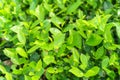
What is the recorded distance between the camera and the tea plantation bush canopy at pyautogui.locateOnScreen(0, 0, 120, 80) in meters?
1.50

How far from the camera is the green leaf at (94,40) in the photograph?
150 centimetres

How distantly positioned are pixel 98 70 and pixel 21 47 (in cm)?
46

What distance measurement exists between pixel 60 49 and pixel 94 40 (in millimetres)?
187

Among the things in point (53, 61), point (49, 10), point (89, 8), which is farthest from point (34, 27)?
point (89, 8)

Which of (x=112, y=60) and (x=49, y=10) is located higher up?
(x=49, y=10)

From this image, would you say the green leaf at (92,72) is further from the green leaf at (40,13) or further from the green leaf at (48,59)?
the green leaf at (40,13)

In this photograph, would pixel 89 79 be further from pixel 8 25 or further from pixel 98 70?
pixel 8 25

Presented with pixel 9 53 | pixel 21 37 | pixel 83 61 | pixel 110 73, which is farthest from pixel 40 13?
pixel 110 73

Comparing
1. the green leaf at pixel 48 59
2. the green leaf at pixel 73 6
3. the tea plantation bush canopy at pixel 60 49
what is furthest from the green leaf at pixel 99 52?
the green leaf at pixel 73 6

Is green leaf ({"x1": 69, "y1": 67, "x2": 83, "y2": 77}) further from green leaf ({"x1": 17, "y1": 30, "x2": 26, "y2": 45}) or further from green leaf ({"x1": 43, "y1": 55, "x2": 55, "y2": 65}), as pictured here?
green leaf ({"x1": 17, "y1": 30, "x2": 26, "y2": 45})

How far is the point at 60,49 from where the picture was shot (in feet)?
5.07

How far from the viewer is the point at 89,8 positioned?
6.31 ft

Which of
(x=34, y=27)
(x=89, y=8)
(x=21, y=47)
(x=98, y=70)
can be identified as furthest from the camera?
(x=89, y=8)

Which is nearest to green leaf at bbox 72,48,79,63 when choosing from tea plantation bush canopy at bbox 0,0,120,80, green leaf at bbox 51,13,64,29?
tea plantation bush canopy at bbox 0,0,120,80
